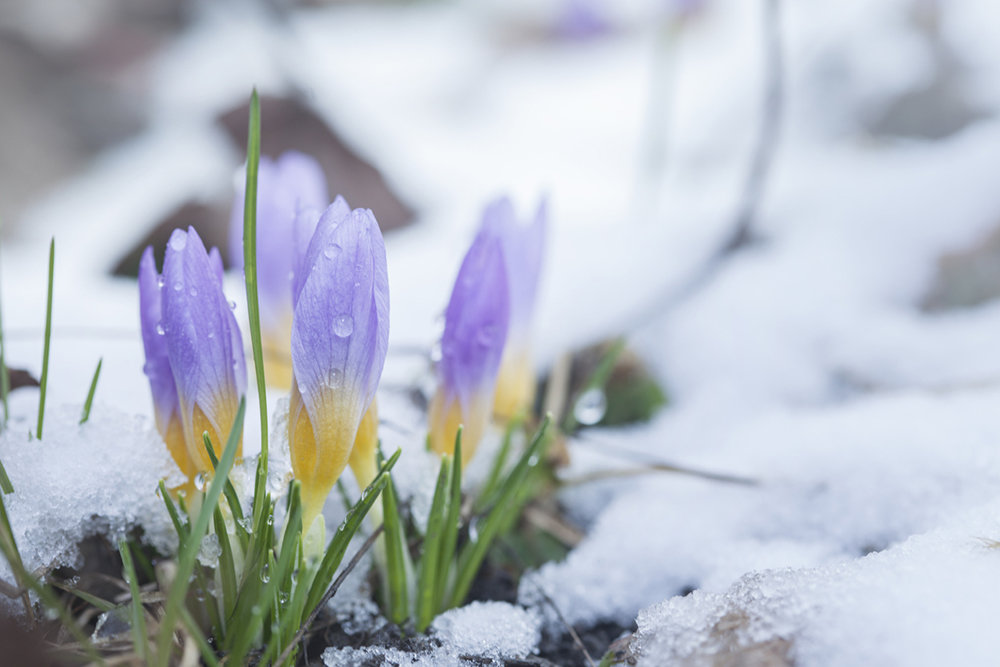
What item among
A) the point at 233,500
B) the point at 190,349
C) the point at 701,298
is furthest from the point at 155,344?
the point at 701,298

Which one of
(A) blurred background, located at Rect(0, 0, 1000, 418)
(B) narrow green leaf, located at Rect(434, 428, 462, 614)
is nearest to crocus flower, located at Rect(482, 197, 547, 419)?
(B) narrow green leaf, located at Rect(434, 428, 462, 614)

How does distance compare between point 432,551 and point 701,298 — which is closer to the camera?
point 432,551

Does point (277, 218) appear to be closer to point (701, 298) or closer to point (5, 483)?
point (5, 483)

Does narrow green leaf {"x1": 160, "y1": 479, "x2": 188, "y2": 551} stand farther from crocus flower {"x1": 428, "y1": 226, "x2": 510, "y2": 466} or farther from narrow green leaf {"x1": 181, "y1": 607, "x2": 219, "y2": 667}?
crocus flower {"x1": 428, "y1": 226, "x2": 510, "y2": 466}

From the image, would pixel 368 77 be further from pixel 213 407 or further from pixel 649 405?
pixel 213 407

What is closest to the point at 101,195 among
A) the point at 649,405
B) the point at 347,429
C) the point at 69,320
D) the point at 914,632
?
the point at 69,320

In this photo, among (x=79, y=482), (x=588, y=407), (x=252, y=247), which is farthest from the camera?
(x=588, y=407)
